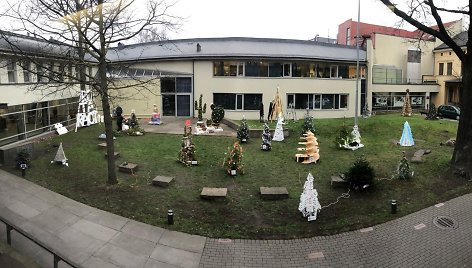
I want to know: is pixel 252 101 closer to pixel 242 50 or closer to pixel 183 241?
pixel 242 50

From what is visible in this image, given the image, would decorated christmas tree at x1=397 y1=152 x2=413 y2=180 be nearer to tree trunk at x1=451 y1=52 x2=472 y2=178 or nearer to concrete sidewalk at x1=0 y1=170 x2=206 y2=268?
tree trunk at x1=451 y1=52 x2=472 y2=178

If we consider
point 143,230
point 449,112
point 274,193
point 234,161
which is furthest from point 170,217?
point 449,112

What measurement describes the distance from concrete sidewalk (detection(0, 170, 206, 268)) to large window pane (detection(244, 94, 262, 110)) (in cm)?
2150

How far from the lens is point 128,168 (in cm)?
1448

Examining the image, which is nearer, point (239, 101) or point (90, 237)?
point (90, 237)

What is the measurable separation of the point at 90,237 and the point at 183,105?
23952 millimetres

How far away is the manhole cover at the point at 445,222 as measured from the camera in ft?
34.0

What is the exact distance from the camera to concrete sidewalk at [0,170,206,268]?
8578 millimetres

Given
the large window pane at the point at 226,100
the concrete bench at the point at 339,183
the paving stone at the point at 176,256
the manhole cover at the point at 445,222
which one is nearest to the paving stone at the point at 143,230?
the paving stone at the point at 176,256

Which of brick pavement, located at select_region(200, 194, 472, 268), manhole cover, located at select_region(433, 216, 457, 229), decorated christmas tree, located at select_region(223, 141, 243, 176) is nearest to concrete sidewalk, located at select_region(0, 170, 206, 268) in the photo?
brick pavement, located at select_region(200, 194, 472, 268)

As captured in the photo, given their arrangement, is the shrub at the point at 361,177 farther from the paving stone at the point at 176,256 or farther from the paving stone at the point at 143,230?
the paving stone at the point at 143,230

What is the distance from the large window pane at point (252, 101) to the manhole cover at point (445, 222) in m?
22.2

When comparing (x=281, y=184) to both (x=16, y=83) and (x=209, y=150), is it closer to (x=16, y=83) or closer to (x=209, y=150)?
(x=209, y=150)

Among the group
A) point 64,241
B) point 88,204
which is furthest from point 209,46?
point 64,241
